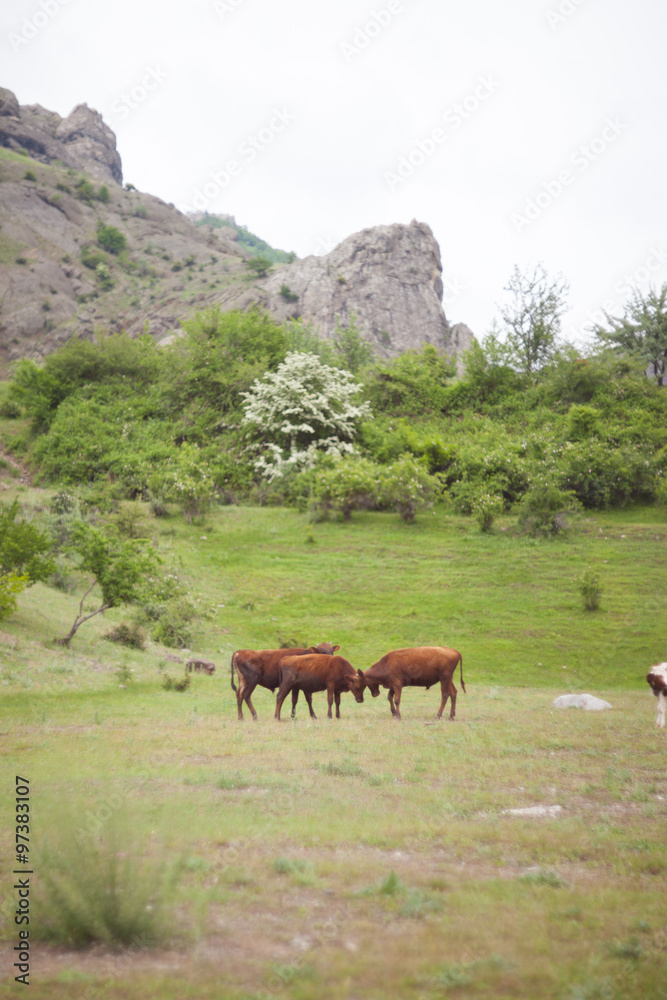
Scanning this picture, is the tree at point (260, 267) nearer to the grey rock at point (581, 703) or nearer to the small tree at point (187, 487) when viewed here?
the small tree at point (187, 487)

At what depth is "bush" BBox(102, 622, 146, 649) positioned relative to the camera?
774 inches

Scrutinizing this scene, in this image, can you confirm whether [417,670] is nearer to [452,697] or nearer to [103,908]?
[452,697]

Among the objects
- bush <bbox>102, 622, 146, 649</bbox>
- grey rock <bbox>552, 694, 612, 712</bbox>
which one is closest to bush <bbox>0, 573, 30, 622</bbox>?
bush <bbox>102, 622, 146, 649</bbox>

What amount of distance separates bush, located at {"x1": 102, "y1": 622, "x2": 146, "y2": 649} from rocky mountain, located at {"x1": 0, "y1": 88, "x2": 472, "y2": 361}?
6289 cm

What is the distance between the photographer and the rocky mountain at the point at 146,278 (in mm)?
84938

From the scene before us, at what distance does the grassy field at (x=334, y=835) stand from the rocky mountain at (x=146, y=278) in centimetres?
7006

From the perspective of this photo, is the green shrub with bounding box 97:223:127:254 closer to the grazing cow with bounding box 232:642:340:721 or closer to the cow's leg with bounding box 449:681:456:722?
the grazing cow with bounding box 232:642:340:721

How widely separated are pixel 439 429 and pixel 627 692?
105ft

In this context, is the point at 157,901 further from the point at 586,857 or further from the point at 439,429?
the point at 439,429

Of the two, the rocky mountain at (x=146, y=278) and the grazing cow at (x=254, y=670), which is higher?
the rocky mountain at (x=146, y=278)

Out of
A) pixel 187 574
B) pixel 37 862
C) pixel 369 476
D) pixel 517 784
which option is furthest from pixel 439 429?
pixel 37 862

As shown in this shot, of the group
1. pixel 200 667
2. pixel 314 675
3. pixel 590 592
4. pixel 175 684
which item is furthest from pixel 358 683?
pixel 590 592

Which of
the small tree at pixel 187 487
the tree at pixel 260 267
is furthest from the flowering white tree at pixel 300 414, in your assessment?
the tree at pixel 260 267

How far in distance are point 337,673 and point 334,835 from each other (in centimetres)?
611
